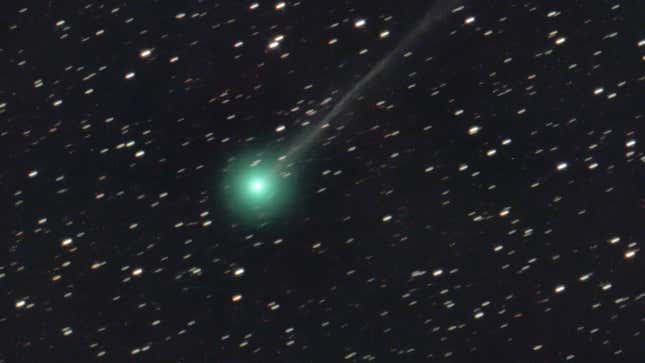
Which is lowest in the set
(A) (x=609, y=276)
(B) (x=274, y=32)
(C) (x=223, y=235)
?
(A) (x=609, y=276)

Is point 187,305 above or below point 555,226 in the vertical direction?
above

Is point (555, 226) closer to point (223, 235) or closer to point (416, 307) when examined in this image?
point (416, 307)

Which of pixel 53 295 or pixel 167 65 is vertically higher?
pixel 167 65

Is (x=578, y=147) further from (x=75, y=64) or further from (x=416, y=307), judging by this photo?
(x=75, y=64)

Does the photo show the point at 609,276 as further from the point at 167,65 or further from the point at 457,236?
the point at 167,65

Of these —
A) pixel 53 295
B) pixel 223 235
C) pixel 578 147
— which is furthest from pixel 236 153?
pixel 578 147

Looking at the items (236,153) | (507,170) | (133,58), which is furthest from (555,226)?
(133,58)

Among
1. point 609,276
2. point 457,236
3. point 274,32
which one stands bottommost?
point 609,276

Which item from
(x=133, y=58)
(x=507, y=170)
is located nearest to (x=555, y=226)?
(x=507, y=170)
